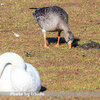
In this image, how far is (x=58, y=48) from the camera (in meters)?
12.8

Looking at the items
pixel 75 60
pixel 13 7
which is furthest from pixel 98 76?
pixel 13 7

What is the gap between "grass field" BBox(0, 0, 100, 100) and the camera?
29.0 feet

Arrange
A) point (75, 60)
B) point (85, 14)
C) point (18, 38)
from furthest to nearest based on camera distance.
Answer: point (85, 14)
point (18, 38)
point (75, 60)

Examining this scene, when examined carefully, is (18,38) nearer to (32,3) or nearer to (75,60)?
(75,60)

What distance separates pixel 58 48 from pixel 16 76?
6028mm

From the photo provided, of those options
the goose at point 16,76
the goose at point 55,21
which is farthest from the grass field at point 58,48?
the goose at point 55,21

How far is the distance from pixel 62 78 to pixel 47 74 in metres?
0.55

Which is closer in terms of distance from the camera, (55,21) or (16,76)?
(16,76)

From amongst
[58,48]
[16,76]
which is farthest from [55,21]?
[16,76]

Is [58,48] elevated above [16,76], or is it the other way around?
[16,76]

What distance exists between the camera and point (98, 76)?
923cm

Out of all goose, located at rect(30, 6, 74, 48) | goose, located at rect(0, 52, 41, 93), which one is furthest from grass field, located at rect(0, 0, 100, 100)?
goose, located at rect(30, 6, 74, 48)

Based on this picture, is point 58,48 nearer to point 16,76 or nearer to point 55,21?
point 55,21

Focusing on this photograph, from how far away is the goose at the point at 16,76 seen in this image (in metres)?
6.79
